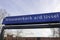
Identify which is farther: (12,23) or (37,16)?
(12,23)

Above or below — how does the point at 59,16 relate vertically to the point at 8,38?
above

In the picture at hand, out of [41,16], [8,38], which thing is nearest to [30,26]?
[41,16]

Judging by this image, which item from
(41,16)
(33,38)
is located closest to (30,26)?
(41,16)

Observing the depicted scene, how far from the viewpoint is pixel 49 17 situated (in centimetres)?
1256

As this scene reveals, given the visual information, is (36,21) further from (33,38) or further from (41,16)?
(33,38)

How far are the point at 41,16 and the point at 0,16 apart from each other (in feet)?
49.9

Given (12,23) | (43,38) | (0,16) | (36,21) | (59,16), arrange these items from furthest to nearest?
(0,16), (43,38), (12,23), (36,21), (59,16)

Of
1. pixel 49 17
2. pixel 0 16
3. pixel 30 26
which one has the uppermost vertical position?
pixel 49 17

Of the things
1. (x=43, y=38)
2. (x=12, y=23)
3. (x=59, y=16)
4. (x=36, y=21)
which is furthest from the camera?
(x=43, y=38)

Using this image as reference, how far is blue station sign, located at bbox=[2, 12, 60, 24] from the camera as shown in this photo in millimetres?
12374

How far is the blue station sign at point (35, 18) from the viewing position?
12374 millimetres

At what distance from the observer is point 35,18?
511 inches

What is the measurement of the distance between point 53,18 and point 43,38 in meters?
3.09

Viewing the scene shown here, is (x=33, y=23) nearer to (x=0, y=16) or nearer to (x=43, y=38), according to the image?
(x=43, y=38)
